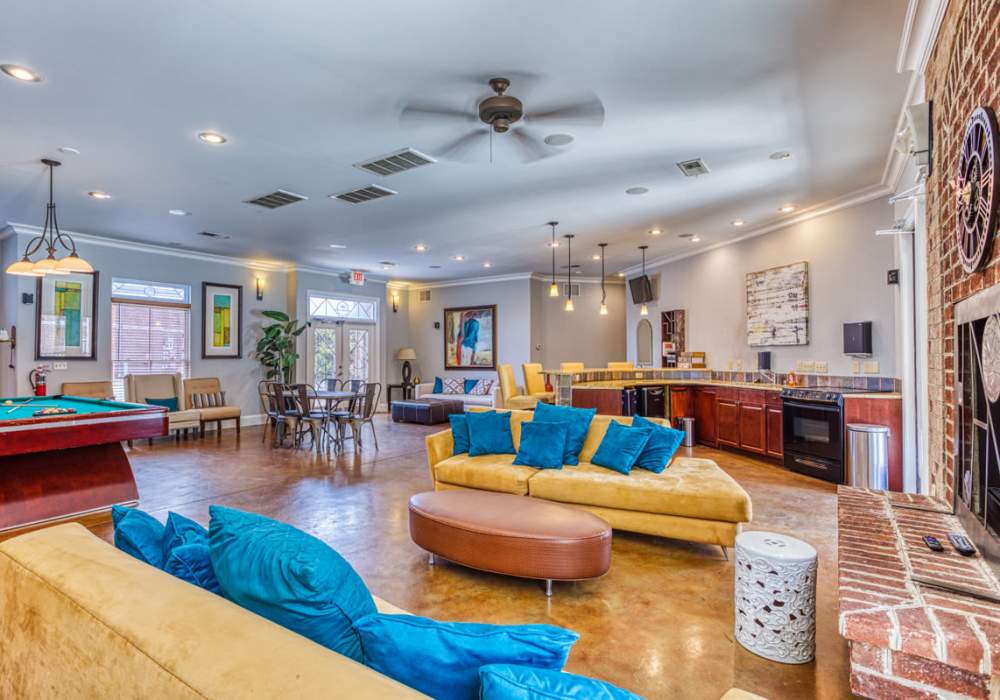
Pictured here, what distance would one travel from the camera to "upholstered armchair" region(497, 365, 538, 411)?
325 inches

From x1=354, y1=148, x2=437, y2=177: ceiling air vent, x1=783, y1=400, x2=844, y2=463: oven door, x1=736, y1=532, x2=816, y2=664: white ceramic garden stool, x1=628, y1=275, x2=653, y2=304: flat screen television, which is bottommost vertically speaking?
x1=736, y1=532, x2=816, y2=664: white ceramic garden stool

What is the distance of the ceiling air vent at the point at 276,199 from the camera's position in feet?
18.2

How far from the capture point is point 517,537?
9.04 ft

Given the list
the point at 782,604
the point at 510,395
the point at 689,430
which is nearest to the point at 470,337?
the point at 510,395

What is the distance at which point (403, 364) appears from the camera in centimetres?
1209

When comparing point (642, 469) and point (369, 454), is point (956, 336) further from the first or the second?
point (369, 454)

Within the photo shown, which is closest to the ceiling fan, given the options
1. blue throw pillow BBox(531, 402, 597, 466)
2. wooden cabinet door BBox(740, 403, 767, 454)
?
blue throw pillow BBox(531, 402, 597, 466)

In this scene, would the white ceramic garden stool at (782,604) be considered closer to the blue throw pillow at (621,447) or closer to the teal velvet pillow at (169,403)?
the blue throw pillow at (621,447)

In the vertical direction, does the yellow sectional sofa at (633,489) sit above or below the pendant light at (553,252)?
below

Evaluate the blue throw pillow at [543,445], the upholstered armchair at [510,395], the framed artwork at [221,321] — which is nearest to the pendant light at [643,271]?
the upholstered armchair at [510,395]

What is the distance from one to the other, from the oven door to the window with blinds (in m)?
8.85

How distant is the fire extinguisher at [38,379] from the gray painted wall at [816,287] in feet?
28.6

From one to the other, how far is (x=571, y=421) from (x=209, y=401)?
6.95 metres

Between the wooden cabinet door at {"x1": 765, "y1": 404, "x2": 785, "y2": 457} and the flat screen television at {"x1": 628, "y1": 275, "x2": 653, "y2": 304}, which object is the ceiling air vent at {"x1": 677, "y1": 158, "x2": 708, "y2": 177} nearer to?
the wooden cabinet door at {"x1": 765, "y1": 404, "x2": 785, "y2": 457}
